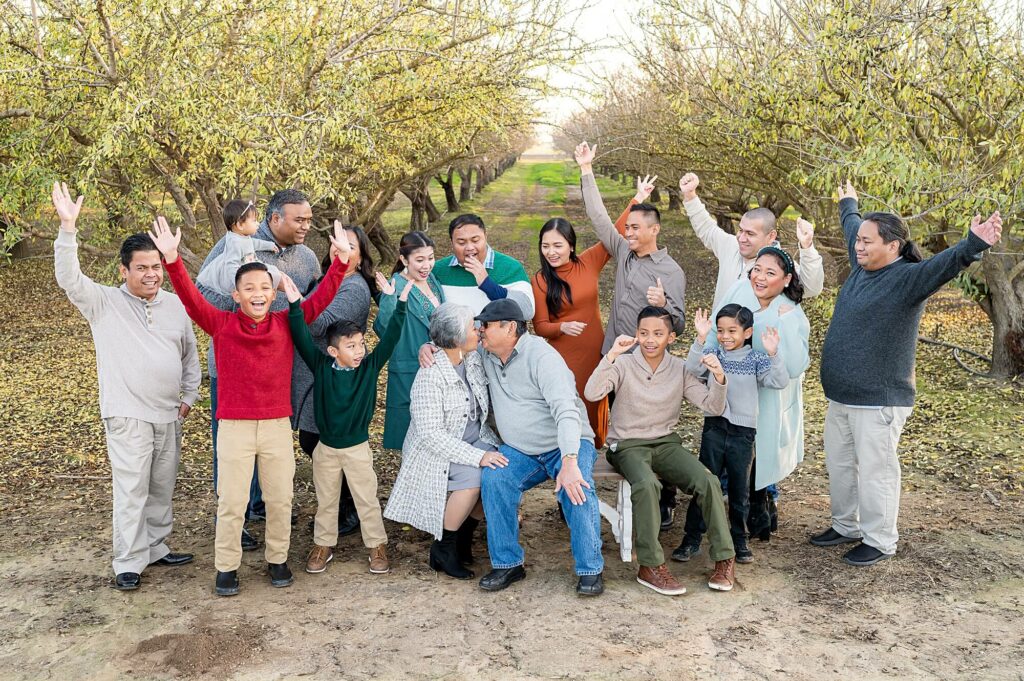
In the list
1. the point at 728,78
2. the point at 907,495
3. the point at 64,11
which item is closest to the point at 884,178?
the point at 907,495

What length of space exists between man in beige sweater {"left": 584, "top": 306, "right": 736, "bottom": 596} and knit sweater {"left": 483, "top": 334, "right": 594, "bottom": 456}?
28 centimetres

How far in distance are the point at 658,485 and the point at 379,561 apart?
Answer: 5.92 feet

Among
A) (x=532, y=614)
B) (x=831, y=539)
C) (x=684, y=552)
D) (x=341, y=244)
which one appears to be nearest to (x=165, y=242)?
(x=341, y=244)

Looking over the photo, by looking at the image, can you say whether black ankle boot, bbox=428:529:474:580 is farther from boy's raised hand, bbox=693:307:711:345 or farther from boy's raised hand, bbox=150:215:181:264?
boy's raised hand, bbox=150:215:181:264

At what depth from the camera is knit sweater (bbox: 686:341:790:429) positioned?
5.48 metres

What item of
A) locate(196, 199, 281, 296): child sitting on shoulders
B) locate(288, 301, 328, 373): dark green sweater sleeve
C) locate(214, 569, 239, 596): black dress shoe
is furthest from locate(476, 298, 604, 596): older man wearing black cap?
locate(196, 199, 281, 296): child sitting on shoulders

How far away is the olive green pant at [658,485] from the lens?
17.1ft

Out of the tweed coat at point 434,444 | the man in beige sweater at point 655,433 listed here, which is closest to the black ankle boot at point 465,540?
the tweed coat at point 434,444

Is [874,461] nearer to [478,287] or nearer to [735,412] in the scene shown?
[735,412]

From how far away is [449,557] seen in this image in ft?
17.9

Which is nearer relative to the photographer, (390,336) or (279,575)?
(279,575)

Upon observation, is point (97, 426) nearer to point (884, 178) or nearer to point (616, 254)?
point (616, 254)

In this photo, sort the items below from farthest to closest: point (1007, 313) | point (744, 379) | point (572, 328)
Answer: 1. point (1007, 313)
2. point (572, 328)
3. point (744, 379)

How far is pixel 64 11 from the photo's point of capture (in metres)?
8.24
